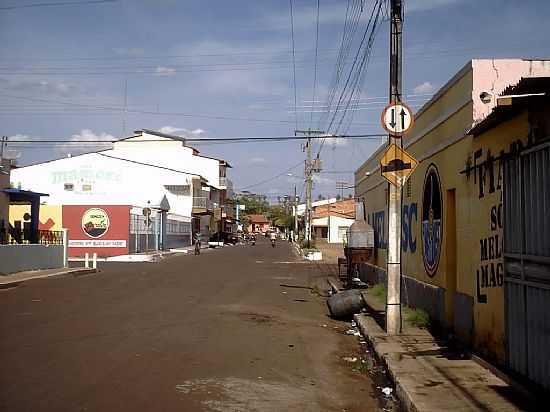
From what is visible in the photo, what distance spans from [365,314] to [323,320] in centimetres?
96

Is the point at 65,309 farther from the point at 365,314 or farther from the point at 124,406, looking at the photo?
the point at 124,406

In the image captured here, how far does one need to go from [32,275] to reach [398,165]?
18.4 metres

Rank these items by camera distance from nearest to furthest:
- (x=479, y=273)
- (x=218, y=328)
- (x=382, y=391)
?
(x=382, y=391)
(x=479, y=273)
(x=218, y=328)

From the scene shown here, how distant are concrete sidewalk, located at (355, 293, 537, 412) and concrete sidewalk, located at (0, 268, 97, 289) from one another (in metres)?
14.9

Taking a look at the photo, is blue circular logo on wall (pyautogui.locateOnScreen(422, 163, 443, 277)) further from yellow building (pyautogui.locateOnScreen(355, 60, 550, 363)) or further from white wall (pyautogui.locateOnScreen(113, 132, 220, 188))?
white wall (pyautogui.locateOnScreen(113, 132, 220, 188))

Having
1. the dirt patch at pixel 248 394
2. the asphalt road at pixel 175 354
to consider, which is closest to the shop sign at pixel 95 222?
the asphalt road at pixel 175 354

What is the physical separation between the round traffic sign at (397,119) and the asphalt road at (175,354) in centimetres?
391

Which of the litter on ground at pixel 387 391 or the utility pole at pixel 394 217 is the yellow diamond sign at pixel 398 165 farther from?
the litter on ground at pixel 387 391

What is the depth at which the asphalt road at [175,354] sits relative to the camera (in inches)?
290

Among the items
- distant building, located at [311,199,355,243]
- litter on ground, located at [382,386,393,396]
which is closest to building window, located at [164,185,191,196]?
distant building, located at [311,199,355,243]

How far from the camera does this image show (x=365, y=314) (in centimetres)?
1491

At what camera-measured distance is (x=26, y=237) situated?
2806 cm

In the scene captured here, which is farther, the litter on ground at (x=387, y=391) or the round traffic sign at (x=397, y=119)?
the round traffic sign at (x=397, y=119)

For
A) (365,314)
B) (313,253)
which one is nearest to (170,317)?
(365,314)
